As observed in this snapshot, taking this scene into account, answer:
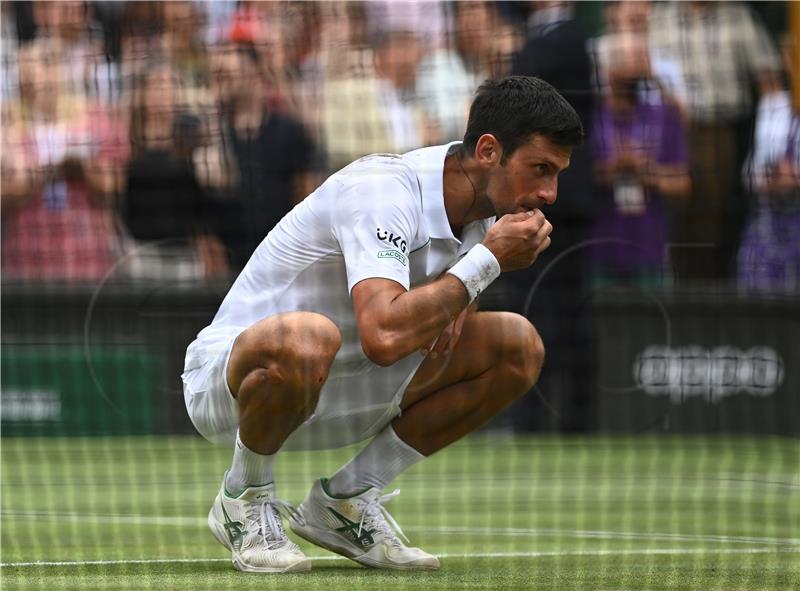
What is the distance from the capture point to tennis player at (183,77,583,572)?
4848 mm

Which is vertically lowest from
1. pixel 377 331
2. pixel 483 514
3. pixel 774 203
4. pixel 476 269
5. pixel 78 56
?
pixel 483 514

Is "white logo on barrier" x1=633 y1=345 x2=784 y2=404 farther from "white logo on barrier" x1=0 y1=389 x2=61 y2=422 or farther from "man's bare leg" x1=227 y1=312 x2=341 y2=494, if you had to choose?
"man's bare leg" x1=227 y1=312 x2=341 y2=494

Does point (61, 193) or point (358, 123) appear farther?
point (61, 193)

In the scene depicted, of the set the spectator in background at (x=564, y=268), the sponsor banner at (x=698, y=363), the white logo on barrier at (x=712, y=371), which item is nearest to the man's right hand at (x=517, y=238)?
the spectator in background at (x=564, y=268)

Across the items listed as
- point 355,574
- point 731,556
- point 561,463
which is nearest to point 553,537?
point 731,556

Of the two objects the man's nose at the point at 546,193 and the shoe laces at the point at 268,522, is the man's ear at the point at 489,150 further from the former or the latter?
the shoe laces at the point at 268,522

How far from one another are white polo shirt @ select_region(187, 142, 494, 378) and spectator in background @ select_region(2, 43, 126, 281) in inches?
197

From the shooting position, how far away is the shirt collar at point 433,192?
16.7 ft

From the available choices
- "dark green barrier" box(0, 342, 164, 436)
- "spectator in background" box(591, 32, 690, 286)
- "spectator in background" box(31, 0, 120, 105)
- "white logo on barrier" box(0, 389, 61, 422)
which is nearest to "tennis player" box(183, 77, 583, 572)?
"spectator in background" box(591, 32, 690, 286)

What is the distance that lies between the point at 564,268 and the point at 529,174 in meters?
4.77

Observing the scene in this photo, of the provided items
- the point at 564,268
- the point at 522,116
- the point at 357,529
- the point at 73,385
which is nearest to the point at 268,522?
the point at 357,529

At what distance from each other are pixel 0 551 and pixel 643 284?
5.41 meters

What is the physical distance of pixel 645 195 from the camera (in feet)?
31.8

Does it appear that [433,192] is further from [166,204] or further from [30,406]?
[30,406]
